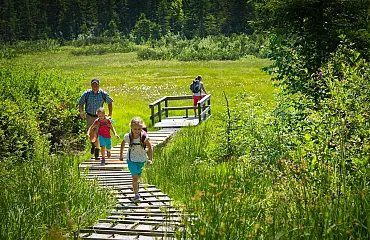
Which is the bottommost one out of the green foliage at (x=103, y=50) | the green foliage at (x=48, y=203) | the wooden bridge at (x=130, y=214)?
the green foliage at (x=103, y=50)

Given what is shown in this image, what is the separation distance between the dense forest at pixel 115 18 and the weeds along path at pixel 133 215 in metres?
89.4

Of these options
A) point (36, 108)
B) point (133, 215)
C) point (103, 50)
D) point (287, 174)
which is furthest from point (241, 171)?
point (103, 50)

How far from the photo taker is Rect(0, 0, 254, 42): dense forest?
104 m

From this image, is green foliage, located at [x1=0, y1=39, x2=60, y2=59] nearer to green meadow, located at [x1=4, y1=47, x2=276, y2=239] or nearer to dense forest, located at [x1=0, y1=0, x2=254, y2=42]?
dense forest, located at [x1=0, y1=0, x2=254, y2=42]

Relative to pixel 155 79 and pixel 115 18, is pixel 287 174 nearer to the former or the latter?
pixel 155 79

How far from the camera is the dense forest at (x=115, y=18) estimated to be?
103562 millimetres

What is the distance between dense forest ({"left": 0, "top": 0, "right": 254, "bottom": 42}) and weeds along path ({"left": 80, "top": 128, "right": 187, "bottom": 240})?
293 ft

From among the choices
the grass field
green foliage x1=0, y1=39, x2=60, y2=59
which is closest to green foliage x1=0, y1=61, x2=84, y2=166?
the grass field

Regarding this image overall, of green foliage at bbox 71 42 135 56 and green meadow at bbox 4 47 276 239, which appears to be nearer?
green meadow at bbox 4 47 276 239

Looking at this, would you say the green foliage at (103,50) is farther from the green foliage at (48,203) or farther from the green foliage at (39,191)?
the green foliage at (48,203)

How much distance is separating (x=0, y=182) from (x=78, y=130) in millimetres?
8359

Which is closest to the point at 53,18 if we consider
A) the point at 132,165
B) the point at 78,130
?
the point at 78,130

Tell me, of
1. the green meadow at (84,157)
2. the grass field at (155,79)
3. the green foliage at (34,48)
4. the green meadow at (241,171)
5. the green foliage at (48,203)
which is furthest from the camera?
the green foliage at (34,48)

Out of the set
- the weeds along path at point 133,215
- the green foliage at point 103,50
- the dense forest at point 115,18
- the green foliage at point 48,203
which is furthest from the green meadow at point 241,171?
the dense forest at point 115,18
